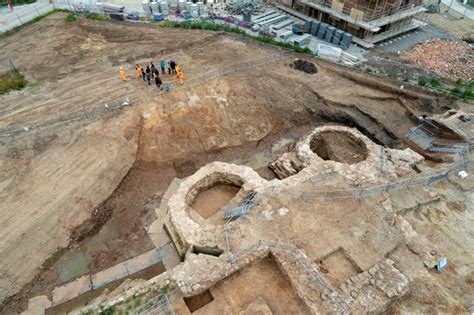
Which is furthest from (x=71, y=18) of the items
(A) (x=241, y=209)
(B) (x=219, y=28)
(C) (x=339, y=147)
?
(C) (x=339, y=147)

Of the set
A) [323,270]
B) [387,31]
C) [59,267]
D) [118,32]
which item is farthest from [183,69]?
[387,31]

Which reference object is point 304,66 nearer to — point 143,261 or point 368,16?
point 368,16

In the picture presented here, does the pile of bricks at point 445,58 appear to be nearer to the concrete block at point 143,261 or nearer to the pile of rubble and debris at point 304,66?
the pile of rubble and debris at point 304,66

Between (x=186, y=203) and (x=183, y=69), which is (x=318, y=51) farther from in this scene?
(x=186, y=203)

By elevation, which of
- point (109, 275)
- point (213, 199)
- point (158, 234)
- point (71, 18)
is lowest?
point (109, 275)

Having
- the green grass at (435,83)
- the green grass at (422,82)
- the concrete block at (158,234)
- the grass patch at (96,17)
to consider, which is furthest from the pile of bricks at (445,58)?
the grass patch at (96,17)

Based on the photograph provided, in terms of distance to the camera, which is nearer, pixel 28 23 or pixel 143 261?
pixel 143 261

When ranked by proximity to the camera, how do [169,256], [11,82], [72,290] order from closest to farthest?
1. [72,290]
2. [169,256]
3. [11,82]
